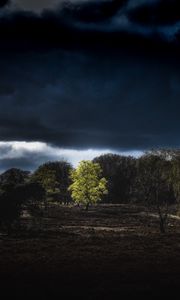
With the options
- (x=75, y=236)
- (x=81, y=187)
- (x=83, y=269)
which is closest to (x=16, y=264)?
Result: (x=83, y=269)

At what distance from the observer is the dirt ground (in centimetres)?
2588

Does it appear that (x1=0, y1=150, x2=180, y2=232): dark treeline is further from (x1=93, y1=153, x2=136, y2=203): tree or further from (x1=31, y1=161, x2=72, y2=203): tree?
(x1=93, y1=153, x2=136, y2=203): tree

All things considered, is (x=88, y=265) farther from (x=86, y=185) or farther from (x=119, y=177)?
(x=119, y=177)

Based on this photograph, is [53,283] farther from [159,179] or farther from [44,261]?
[159,179]

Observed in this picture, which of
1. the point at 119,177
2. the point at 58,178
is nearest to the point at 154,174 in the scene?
the point at 119,177

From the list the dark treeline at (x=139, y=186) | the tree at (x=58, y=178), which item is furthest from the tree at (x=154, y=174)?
the tree at (x=58, y=178)

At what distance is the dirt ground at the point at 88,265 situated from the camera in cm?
2588

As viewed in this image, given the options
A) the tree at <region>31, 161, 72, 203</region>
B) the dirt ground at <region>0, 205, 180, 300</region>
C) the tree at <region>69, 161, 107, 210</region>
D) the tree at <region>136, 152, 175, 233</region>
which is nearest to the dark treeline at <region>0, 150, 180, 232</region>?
the tree at <region>136, 152, 175, 233</region>

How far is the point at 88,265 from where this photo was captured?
115 feet

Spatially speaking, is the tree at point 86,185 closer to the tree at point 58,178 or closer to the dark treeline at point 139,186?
the tree at point 58,178

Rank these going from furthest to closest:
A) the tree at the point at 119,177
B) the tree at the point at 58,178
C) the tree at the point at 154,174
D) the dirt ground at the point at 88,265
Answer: the tree at the point at 119,177, the tree at the point at 58,178, the tree at the point at 154,174, the dirt ground at the point at 88,265

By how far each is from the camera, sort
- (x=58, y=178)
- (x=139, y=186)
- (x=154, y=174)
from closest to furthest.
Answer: (x=154, y=174)
(x=139, y=186)
(x=58, y=178)

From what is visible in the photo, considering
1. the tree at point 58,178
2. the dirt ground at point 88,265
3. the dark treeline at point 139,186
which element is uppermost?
the tree at point 58,178

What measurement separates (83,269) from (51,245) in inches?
632
